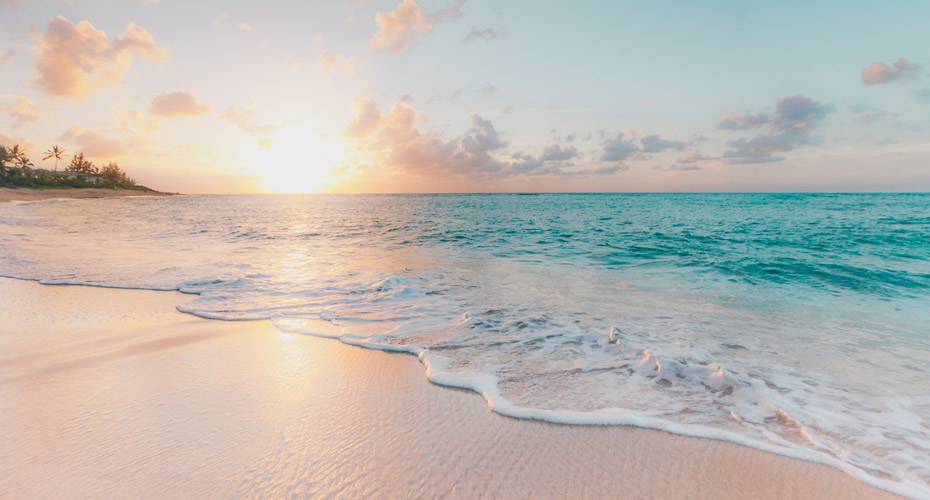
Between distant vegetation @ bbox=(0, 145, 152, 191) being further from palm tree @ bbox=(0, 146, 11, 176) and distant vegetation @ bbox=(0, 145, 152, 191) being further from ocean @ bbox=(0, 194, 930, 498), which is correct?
ocean @ bbox=(0, 194, 930, 498)

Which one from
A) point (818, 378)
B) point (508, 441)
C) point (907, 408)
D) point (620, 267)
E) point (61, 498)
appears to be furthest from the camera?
point (620, 267)

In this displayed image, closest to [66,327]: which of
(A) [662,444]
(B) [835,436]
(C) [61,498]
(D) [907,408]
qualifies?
(C) [61,498]

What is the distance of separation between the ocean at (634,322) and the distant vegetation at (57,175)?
259 ft

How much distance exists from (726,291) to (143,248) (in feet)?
55.9

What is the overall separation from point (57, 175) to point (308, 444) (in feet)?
399

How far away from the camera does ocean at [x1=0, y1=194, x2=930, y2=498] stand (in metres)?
3.15

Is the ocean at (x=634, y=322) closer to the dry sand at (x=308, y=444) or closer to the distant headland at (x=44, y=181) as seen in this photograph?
the dry sand at (x=308, y=444)

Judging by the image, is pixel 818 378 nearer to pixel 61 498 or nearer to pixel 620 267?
pixel 61 498

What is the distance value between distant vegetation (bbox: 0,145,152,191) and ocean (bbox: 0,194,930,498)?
78.9 meters

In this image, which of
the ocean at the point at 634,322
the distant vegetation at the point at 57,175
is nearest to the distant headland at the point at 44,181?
the distant vegetation at the point at 57,175

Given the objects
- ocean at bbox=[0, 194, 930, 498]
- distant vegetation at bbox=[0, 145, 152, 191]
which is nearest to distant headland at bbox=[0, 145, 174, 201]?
distant vegetation at bbox=[0, 145, 152, 191]

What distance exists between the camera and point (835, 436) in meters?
2.92

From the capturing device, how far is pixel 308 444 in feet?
8.64

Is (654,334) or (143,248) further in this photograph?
(143,248)
